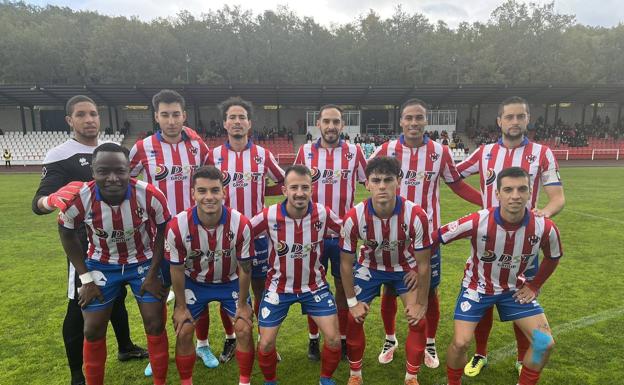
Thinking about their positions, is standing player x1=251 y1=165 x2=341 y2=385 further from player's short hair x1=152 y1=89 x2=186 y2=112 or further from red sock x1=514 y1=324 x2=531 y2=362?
red sock x1=514 y1=324 x2=531 y2=362

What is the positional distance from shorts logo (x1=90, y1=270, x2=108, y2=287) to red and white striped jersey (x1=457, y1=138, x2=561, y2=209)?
3.45 metres

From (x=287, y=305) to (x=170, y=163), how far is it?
183cm

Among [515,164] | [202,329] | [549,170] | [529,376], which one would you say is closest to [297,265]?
[202,329]

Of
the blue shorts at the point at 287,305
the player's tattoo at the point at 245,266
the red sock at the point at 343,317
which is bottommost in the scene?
the red sock at the point at 343,317

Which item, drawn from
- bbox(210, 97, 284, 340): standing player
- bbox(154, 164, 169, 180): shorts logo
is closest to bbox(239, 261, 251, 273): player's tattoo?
bbox(210, 97, 284, 340): standing player

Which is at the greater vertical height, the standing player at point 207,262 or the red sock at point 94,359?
the standing player at point 207,262

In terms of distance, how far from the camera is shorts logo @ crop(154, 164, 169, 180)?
4012 millimetres

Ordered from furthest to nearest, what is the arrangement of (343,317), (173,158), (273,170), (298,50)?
(298,50) < (273,170) < (173,158) < (343,317)

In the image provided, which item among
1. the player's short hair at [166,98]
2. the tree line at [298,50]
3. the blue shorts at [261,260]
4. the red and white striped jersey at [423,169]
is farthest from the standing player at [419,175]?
the tree line at [298,50]

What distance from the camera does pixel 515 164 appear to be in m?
3.78

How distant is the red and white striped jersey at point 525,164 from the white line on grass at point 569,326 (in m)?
1.44

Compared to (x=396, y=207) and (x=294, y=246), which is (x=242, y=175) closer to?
(x=294, y=246)

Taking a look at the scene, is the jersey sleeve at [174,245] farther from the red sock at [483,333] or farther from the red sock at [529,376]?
the red sock at [529,376]

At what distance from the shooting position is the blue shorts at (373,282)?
11.7ft
